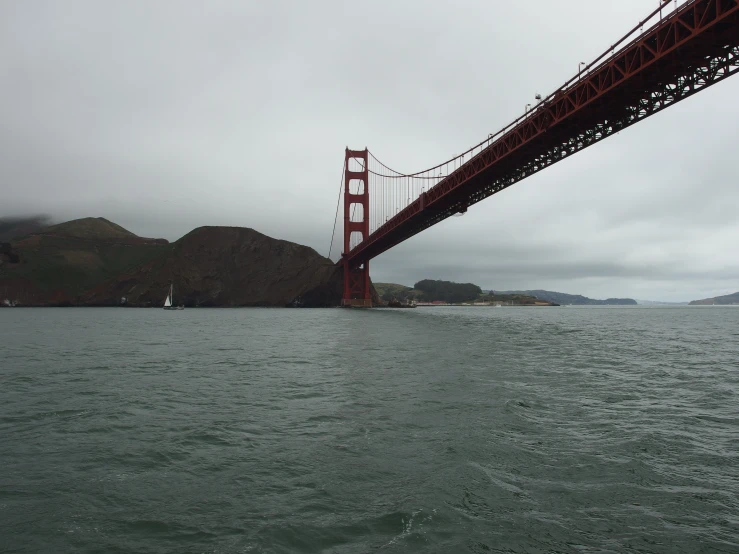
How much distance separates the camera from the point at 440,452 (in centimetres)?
668

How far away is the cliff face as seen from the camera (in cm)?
12356

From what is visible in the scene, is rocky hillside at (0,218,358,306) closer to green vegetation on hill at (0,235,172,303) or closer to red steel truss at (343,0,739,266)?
green vegetation on hill at (0,235,172,303)

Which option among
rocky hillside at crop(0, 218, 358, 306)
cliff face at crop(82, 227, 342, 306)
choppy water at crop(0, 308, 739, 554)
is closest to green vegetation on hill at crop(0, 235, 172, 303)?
rocky hillside at crop(0, 218, 358, 306)

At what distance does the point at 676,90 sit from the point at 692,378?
641 inches

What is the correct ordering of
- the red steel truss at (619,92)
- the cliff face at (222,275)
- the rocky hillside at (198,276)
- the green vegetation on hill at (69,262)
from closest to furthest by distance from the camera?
the red steel truss at (619,92)
the rocky hillside at (198,276)
the cliff face at (222,275)
the green vegetation on hill at (69,262)

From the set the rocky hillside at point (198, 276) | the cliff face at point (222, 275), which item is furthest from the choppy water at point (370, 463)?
the cliff face at point (222, 275)

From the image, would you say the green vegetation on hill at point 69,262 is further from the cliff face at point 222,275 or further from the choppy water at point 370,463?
the choppy water at point 370,463

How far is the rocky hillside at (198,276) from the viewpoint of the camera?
123125mm

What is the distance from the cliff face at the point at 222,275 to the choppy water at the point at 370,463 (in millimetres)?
103511

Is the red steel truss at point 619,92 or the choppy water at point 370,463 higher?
the red steel truss at point 619,92

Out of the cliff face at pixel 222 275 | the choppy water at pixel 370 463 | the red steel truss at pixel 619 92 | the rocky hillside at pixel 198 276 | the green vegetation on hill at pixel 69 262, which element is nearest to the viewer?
the choppy water at pixel 370 463

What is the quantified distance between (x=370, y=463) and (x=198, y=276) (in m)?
132

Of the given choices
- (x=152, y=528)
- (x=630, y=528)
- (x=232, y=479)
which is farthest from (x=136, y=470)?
(x=630, y=528)

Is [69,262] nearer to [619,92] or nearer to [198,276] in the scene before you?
[198,276]
